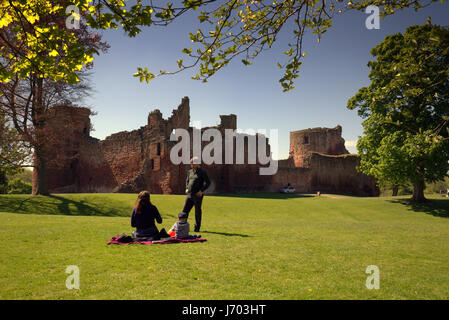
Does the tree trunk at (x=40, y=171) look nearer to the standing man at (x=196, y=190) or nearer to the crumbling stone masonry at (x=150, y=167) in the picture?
the crumbling stone masonry at (x=150, y=167)

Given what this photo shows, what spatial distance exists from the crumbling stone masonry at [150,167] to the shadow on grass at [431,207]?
1588cm

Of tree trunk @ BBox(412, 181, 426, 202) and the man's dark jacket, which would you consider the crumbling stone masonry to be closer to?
the man's dark jacket

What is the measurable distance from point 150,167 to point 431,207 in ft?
77.0

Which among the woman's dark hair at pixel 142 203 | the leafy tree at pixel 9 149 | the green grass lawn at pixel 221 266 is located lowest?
the green grass lawn at pixel 221 266

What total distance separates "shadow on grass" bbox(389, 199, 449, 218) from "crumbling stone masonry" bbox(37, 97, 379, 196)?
1588 cm

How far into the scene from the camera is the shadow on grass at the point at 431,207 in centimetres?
1716

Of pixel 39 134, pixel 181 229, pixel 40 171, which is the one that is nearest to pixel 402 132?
pixel 181 229

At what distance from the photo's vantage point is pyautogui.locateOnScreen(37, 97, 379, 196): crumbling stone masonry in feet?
84.9

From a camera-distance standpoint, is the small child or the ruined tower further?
the ruined tower

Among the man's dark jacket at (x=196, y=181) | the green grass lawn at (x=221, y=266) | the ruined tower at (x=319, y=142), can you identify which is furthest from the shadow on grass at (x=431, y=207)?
the ruined tower at (x=319, y=142)

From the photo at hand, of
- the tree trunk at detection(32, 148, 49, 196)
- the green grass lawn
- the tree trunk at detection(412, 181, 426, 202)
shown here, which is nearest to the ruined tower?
the tree trunk at detection(412, 181, 426, 202)

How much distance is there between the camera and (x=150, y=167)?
90.0 feet

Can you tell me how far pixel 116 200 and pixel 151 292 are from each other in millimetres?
15773
